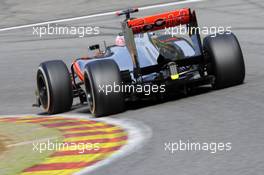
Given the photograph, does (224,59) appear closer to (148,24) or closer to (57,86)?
(148,24)

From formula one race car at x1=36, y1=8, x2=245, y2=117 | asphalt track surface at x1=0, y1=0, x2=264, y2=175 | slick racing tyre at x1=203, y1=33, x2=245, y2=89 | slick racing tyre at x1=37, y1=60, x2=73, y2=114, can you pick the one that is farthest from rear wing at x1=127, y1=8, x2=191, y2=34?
slick racing tyre at x1=37, y1=60, x2=73, y2=114

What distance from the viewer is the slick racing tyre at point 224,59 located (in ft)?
39.8

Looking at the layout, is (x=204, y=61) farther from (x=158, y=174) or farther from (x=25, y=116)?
(x=158, y=174)

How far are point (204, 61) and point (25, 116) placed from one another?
301 centimetres

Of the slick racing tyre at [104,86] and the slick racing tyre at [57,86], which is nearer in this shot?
the slick racing tyre at [104,86]

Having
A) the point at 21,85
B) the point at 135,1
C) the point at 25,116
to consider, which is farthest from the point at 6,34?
the point at 25,116

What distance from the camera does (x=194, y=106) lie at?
37.7 ft

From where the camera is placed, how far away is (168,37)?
1296 centimetres

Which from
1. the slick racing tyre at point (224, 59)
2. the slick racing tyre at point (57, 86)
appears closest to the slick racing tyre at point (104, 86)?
the slick racing tyre at point (57, 86)

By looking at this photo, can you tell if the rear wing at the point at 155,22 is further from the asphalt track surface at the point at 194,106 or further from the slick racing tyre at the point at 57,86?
the slick racing tyre at the point at 57,86

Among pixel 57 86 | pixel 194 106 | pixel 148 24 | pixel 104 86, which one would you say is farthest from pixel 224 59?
pixel 57 86

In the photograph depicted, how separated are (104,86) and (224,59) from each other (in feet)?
5.96

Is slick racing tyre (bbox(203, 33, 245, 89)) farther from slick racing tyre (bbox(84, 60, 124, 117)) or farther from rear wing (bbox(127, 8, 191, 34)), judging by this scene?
slick racing tyre (bbox(84, 60, 124, 117))

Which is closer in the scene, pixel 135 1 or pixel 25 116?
pixel 25 116
